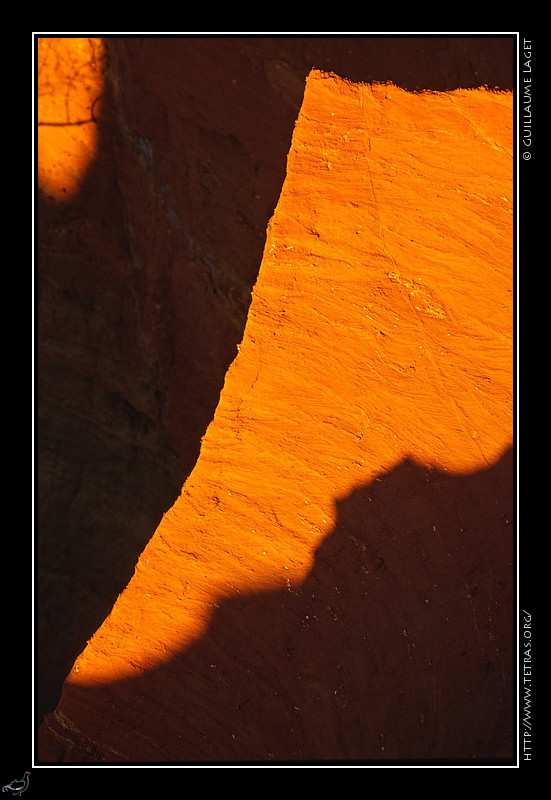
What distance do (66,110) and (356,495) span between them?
307 cm

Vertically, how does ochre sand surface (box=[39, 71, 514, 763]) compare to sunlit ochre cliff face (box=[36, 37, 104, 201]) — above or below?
below

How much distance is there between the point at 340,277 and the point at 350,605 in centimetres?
170

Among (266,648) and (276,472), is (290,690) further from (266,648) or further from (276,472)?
(276,472)

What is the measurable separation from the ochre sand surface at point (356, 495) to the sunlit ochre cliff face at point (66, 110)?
1659mm

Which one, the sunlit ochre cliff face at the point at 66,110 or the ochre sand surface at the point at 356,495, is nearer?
the ochre sand surface at the point at 356,495

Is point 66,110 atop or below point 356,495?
atop

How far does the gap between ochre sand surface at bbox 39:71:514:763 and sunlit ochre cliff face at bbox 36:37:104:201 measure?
1659mm

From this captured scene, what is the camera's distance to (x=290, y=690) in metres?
3.40

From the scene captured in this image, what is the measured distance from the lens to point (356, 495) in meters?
3.42

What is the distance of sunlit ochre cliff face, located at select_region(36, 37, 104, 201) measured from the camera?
161 inches

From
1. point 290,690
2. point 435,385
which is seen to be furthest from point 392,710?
point 435,385

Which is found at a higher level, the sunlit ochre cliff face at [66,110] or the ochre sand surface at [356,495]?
the sunlit ochre cliff face at [66,110]

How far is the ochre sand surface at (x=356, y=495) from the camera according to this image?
3.34 metres

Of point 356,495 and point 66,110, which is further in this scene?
point 66,110
